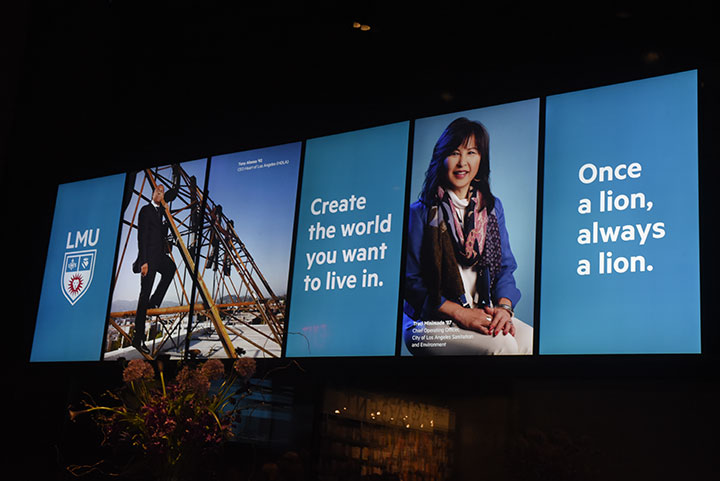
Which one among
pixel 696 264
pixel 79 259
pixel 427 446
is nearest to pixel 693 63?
pixel 696 264

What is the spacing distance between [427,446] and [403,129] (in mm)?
2330

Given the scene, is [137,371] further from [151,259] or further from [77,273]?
[77,273]

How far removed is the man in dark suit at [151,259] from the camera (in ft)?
21.8

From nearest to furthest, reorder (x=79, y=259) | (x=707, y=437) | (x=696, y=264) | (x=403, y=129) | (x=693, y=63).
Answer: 1. (x=696, y=264)
2. (x=693, y=63)
3. (x=707, y=437)
4. (x=403, y=129)
5. (x=79, y=259)

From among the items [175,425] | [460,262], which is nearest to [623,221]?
[460,262]

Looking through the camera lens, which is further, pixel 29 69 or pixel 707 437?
pixel 707 437

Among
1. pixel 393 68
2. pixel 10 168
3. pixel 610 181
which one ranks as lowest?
pixel 10 168

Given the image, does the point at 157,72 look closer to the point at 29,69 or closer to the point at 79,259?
the point at 79,259

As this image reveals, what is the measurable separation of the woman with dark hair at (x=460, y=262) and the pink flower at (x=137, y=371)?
273cm

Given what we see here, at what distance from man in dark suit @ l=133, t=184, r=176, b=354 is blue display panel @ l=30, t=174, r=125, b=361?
34cm

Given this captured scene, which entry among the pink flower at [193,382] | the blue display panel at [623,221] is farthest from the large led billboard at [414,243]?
the pink flower at [193,382]

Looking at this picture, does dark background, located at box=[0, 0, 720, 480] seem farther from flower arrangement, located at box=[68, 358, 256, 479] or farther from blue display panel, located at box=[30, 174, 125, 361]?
flower arrangement, located at box=[68, 358, 256, 479]

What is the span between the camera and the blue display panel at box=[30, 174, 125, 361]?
22.7ft

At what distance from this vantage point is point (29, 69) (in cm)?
87
